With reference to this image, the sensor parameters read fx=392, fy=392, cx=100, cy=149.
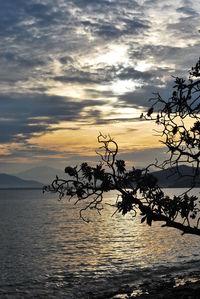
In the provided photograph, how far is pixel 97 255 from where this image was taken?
50.7 meters

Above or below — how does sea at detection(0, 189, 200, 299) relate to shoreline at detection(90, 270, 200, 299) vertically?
below

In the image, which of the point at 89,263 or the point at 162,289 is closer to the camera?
the point at 162,289

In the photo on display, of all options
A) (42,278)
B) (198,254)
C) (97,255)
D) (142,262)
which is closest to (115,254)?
(97,255)

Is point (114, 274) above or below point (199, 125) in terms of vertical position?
below

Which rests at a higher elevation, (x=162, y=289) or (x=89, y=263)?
(x=162, y=289)

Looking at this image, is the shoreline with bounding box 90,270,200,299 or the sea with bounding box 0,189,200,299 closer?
the shoreline with bounding box 90,270,200,299

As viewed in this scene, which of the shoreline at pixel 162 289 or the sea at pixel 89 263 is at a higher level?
the shoreline at pixel 162 289

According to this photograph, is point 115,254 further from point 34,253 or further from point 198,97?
point 198,97

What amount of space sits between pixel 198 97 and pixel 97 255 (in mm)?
40618

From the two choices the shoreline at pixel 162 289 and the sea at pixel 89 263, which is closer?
the shoreline at pixel 162 289

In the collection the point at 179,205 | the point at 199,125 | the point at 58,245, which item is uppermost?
the point at 199,125

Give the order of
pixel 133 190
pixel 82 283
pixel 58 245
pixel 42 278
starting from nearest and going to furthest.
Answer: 1. pixel 133 190
2. pixel 82 283
3. pixel 42 278
4. pixel 58 245

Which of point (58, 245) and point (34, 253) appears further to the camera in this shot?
point (58, 245)

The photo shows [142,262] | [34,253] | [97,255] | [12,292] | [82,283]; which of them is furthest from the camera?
[34,253]
